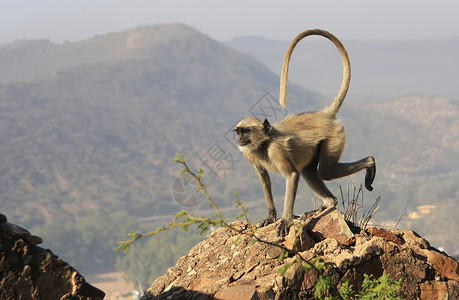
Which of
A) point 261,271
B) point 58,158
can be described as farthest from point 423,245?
point 58,158

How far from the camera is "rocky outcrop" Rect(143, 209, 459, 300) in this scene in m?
4.96

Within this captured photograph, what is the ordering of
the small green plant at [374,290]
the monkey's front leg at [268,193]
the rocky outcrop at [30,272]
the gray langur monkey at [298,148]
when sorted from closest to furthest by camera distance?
1. the rocky outcrop at [30,272]
2. the small green plant at [374,290]
3. the gray langur monkey at [298,148]
4. the monkey's front leg at [268,193]

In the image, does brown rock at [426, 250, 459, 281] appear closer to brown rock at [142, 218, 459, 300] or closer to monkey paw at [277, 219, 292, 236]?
brown rock at [142, 218, 459, 300]

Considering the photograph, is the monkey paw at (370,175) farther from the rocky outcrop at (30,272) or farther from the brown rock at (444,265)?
the rocky outcrop at (30,272)

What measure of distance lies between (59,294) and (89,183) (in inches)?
5577

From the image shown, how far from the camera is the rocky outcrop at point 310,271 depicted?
16.3 feet

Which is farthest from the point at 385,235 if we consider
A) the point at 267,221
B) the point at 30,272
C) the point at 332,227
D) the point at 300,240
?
the point at 30,272

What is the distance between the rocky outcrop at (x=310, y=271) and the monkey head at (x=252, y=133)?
36.6 inches

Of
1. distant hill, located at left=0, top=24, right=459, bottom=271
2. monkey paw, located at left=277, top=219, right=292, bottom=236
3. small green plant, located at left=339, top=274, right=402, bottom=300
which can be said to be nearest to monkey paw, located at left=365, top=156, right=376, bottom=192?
monkey paw, located at left=277, top=219, right=292, bottom=236

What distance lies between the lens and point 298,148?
638cm

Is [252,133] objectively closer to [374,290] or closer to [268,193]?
[268,193]

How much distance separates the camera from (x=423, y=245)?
606 cm

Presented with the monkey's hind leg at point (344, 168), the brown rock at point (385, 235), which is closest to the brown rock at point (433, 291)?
the brown rock at point (385, 235)

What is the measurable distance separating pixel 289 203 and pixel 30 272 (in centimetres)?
277
